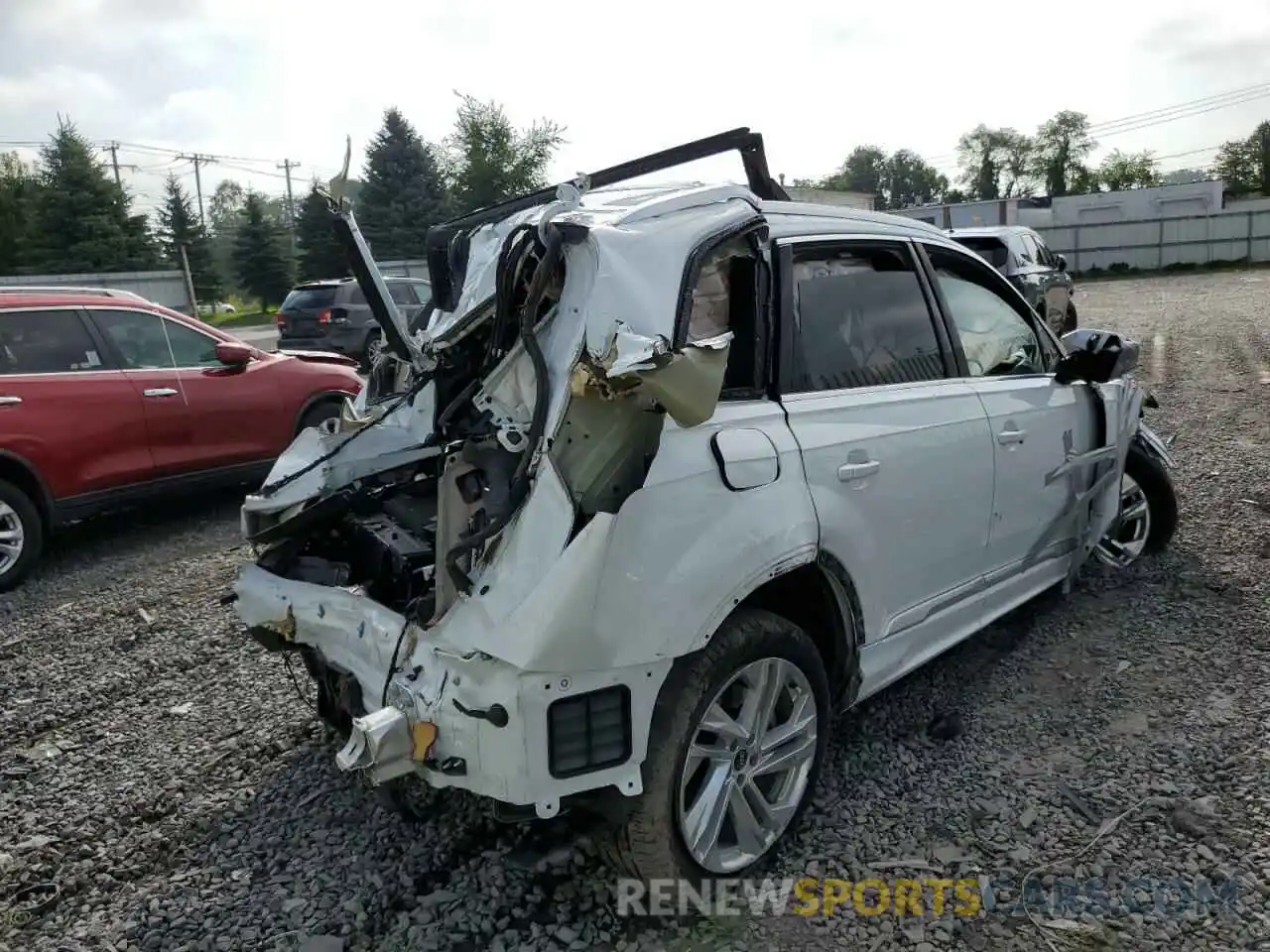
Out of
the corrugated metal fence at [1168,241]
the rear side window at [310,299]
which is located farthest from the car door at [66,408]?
the corrugated metal fence at [1168,241]

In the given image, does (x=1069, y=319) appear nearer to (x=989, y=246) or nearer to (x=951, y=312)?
(x=989, y=246)

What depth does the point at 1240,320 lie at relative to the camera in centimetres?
1661

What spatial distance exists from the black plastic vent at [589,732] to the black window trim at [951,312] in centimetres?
199

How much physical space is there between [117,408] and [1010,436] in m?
5.50

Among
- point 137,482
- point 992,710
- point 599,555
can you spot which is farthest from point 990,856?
point 137,482

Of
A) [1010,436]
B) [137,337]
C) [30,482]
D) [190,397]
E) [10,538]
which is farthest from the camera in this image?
[190,397]

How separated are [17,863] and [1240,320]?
19012 mm

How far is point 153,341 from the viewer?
6.58 metres

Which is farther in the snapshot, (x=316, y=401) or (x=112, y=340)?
(x=316, y=401)

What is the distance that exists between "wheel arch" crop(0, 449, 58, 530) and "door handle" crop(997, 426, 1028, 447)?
18.2ft

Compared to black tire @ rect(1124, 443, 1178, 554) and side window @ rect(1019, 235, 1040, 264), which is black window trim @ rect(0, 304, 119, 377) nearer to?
→ black tire @ rect(1124, 443, 1178, 554)

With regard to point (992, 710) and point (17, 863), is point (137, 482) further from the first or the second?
point (992, 710)

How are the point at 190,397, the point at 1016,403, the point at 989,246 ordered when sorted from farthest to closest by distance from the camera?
the point at 989,246 → the point at 190,397 → the point at 1016,403

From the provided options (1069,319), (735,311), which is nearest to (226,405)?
(735,311)
